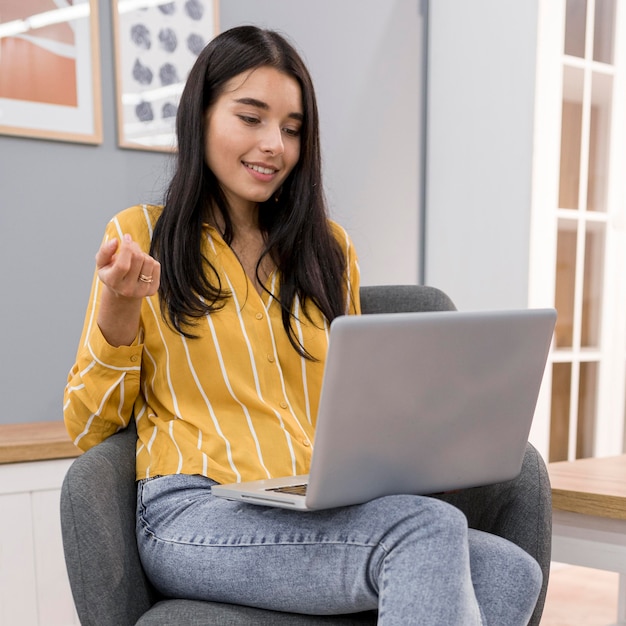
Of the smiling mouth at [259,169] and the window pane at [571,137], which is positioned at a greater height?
the window pane at [571,137]

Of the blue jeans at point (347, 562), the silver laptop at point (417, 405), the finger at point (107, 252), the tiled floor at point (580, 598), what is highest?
the finger at point (107, 252)

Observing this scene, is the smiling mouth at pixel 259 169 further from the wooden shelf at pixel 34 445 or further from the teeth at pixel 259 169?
the wooden shelf at pixel 34 445

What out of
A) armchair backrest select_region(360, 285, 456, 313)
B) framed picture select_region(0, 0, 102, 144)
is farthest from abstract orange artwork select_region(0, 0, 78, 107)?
armchair backrest select_region(360, 285, 456, 313)

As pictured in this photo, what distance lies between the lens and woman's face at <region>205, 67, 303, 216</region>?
111cm

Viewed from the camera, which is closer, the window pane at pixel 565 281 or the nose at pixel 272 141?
the nose at pixel 272 141

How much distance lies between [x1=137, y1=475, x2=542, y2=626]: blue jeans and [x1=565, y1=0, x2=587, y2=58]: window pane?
61.6 inches

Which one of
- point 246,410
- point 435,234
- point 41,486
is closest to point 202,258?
point 246,410

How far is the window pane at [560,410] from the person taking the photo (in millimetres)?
2055

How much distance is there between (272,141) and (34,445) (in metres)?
0.76

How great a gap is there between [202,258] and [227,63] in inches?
12.6

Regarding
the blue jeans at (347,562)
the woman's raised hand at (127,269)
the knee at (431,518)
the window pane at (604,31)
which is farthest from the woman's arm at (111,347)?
the window pane at (604,31)

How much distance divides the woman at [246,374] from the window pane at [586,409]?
3.69ft

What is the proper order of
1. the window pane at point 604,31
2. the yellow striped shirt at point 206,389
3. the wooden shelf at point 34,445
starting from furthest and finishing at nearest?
the window pane at point 604,31
the wooden shelf at point 34,445
the yellow striped shirt at point 206,389

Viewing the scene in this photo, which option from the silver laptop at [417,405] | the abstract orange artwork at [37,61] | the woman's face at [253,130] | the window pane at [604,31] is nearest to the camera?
the silver laptop at [417,405]
